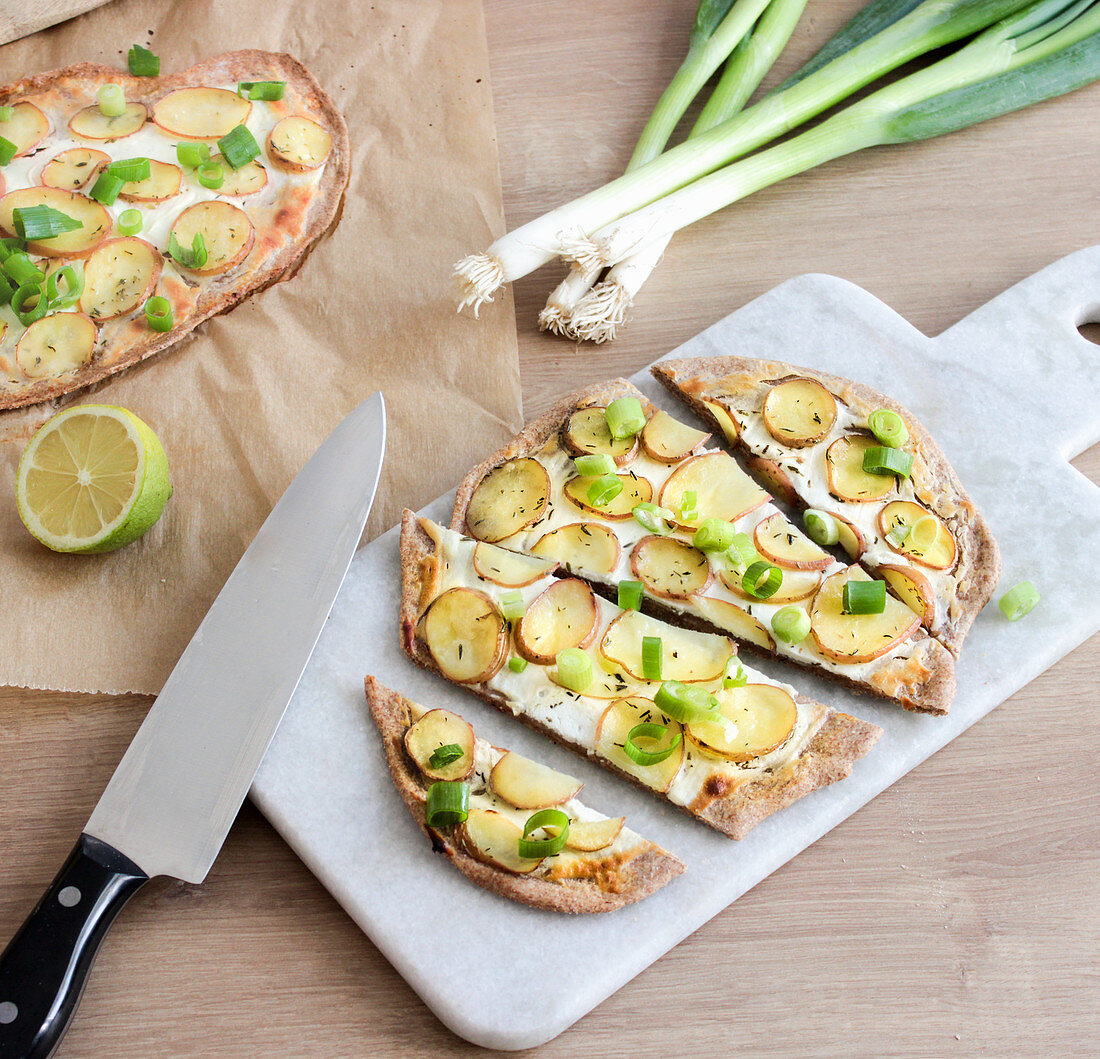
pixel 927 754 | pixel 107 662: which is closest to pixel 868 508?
pixel 927 754

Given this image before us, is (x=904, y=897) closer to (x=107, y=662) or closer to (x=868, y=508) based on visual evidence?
(x=868, y=508)

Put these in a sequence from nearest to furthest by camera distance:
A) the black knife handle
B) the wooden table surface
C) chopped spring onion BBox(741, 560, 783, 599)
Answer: the black knife handle, the wooden table surface, chopped spring onion BBox(741, 560, 783, 599)

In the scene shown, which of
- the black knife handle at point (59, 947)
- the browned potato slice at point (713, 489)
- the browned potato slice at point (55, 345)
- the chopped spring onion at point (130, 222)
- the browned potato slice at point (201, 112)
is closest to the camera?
the black knife handle at point (59, 947)

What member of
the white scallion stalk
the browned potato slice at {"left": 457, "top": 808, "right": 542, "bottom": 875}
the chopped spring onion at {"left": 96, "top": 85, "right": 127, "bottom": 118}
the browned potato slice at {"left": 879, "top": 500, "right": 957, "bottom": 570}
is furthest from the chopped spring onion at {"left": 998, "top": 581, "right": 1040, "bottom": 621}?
the chopped spring onion at {"left": 96, "top": 85, "right": 127, "bottom": 118}

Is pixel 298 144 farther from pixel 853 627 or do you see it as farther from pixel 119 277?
pixel 853 627

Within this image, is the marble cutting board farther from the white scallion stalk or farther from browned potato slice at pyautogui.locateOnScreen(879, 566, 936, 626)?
the white scallion stalk

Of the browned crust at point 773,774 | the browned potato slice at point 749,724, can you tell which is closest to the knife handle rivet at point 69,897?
the browned crust at point 773,774

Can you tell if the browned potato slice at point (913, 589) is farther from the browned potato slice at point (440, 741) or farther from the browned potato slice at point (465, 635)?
the browned potato slice at point (440, 741)
